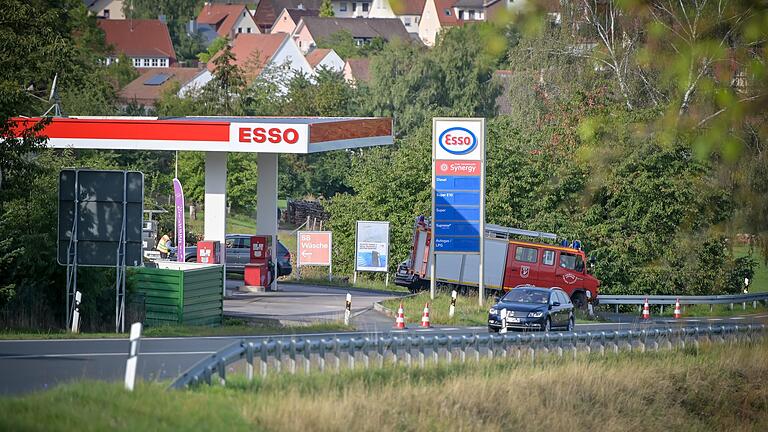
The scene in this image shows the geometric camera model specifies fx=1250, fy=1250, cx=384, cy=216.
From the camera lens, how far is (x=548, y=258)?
40.0 metres

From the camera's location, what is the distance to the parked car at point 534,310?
94.6ft

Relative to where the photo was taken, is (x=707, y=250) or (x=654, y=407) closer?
(x=654, y=407)

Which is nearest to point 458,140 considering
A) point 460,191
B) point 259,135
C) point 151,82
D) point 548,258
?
point 460,191

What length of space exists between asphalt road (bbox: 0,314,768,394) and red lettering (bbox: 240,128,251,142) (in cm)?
1089

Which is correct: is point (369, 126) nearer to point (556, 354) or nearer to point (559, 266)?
point (559, 266)

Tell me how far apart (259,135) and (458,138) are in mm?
5962

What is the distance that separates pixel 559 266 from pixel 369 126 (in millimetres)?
7662

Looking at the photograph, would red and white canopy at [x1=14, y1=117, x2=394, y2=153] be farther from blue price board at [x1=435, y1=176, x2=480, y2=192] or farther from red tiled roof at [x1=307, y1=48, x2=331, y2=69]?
red tiled roof at [x1=307, y1=48, x2=331, y2=69]

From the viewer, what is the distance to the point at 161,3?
187 metres

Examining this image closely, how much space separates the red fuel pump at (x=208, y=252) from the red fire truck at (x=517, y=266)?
749 centimetres

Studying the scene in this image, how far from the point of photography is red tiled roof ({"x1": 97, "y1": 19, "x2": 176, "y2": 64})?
156000 mm

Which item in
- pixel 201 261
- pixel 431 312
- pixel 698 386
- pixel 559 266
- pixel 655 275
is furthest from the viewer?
pixel 655 275

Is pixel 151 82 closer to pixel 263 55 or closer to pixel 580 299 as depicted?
pixel 263 55

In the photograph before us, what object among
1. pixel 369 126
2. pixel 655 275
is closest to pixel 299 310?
pixel 369 126
